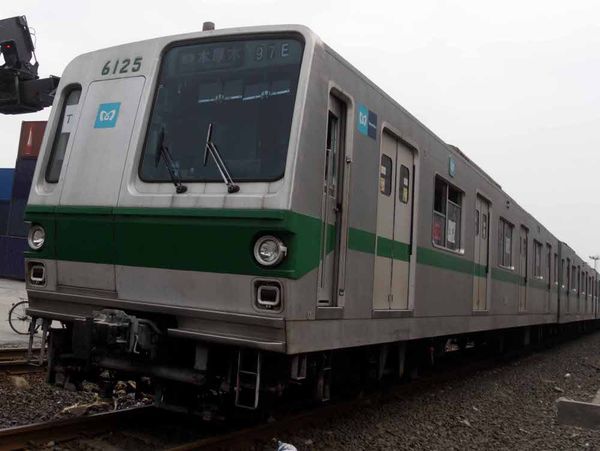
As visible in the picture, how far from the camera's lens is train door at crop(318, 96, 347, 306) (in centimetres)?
448

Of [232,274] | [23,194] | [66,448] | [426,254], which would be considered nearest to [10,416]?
[66,448]

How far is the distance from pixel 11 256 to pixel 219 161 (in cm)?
2377

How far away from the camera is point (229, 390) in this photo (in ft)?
13.6

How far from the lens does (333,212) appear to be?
462 centimetres

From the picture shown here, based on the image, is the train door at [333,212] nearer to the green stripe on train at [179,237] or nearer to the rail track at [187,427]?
the green stripe on train at [179,237]

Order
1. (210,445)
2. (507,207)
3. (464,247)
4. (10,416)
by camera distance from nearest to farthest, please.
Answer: (210,445)
(10,416)
(464,247)
(507,207)

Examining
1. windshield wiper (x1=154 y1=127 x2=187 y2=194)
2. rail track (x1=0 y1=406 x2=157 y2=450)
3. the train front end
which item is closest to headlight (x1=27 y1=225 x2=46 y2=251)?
the train front end

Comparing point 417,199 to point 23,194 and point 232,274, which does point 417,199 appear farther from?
point 23,194

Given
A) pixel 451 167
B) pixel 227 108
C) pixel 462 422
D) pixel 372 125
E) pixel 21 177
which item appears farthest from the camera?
pixel 21 177

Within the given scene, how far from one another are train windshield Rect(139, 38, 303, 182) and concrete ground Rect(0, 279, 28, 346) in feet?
22.0

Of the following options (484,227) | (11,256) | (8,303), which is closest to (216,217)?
(484,227)

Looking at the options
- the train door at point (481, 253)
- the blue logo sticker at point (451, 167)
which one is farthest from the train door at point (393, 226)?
the train door at point (481, 253)

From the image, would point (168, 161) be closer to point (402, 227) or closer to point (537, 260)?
point (402, 227)

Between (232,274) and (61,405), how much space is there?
2.66 m
